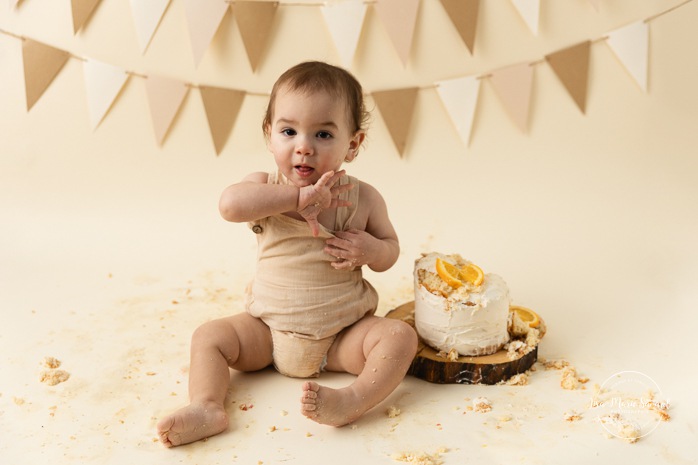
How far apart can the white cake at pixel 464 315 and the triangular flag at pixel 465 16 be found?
3.78 feet

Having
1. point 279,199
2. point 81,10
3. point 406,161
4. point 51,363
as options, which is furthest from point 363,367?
point 81,10

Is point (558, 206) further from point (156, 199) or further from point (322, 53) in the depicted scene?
point (156, 199)

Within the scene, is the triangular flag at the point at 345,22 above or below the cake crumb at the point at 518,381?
above

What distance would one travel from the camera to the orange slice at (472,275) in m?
1.91

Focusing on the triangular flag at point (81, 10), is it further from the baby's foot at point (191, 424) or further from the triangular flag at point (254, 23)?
the baby's foot at point (191, 424)

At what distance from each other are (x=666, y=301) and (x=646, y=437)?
2.55ft

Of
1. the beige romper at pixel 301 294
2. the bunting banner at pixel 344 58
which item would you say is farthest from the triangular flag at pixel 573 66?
the beige romper at pixel 301 294

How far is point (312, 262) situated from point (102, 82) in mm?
1370

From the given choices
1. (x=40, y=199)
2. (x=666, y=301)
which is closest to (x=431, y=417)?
(x=666, y=301)

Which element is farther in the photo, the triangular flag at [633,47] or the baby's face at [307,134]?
the triangular flag at [633,47]

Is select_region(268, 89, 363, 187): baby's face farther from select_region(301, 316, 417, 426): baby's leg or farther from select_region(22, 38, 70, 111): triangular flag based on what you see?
select_region(22, 38, 70, 111): triangular flag

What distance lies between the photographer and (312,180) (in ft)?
5.94

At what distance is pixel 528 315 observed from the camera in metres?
2.11

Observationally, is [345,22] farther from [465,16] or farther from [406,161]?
[406,161]
